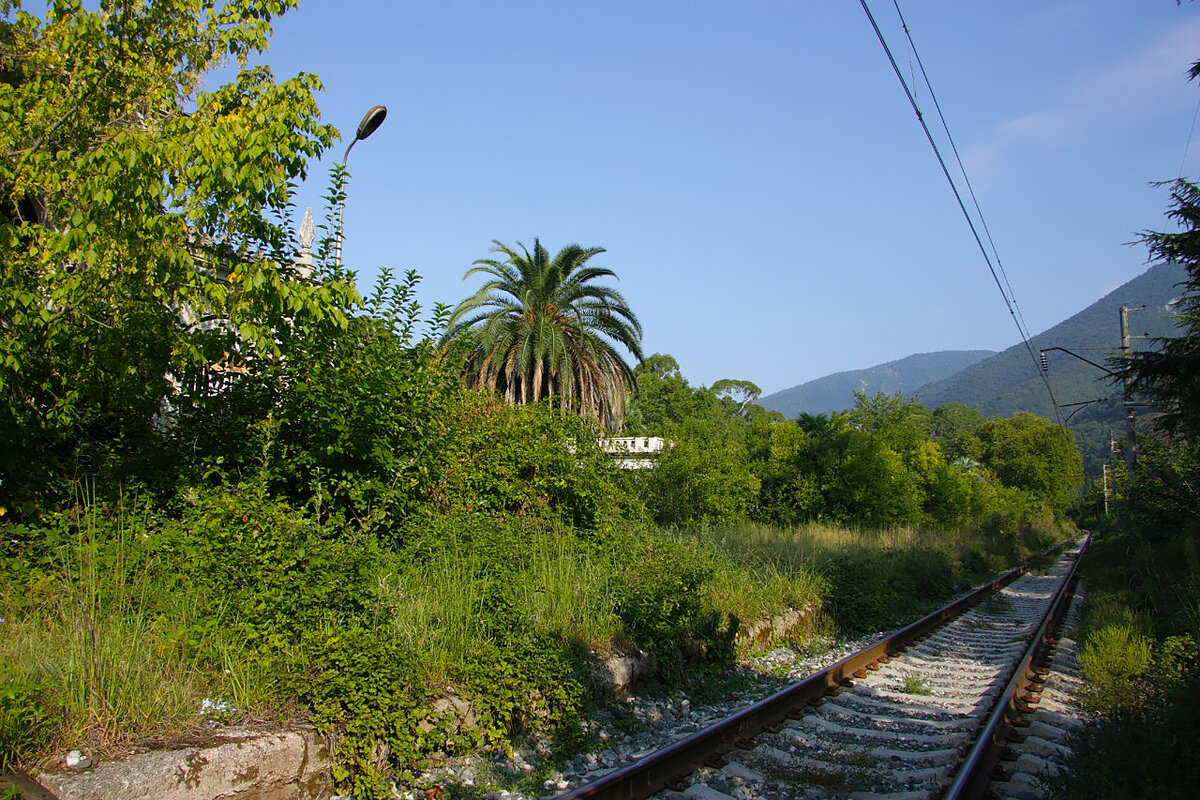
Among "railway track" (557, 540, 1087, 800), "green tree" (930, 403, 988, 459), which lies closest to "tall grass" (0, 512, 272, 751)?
"railway track" (557, 540, 1087, 800)

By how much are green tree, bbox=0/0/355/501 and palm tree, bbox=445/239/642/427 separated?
14.7 metres

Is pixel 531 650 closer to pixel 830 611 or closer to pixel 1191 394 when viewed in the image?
pixel 830 611

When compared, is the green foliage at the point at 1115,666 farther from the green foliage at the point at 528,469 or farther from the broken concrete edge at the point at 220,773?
the broken concrete edge at the point at 220,773

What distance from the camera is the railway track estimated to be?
518cm

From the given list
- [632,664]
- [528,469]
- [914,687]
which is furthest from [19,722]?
[528,469]

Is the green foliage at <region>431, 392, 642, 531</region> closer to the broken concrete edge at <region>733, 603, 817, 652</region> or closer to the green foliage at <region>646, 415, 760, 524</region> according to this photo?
the broken concrete edge at <region>733, 603, 817, 652</region>

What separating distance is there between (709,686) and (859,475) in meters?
21.6

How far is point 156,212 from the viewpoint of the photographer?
6.51 m

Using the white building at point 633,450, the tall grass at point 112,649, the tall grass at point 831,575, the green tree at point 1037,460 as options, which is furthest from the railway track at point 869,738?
the green tree at point 1037,460

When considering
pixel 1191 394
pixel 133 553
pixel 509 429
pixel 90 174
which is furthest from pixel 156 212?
pixel 1191 394

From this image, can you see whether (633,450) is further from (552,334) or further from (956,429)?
(956,429)

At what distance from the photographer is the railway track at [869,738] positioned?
17.0 ft

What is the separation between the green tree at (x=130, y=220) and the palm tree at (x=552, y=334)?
14.7 metres

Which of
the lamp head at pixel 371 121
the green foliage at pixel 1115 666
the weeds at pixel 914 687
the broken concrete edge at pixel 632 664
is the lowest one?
the weeds at pixel 914 687
